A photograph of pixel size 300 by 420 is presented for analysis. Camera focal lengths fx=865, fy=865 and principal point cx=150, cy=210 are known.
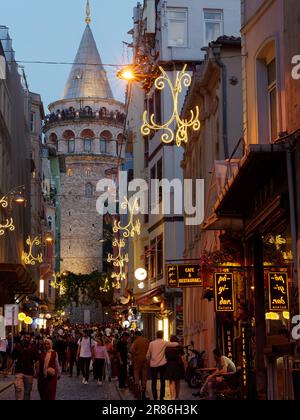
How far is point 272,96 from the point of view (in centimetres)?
1780

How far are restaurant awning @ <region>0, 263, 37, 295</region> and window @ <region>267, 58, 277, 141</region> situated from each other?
18.7m

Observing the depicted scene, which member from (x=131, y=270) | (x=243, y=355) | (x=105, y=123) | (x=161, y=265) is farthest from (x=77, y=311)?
(x=243, y=355)

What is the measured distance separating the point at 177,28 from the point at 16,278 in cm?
1385

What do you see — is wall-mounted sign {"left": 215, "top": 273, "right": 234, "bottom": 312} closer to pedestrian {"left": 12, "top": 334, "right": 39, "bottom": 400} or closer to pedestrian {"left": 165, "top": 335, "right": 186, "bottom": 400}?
pedestrian {"left": 165, "top": 335, "right": 186, "bottom": 400}

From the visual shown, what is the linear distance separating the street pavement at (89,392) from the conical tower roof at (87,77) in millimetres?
98073

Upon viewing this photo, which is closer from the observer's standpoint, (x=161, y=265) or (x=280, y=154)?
(x=280, y=154)

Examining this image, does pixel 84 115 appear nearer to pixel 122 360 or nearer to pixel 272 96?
pixel 122 360

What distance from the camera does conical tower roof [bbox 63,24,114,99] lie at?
405ft

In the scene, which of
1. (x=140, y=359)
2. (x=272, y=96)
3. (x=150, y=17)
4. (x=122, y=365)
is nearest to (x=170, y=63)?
(x=150, y=17)

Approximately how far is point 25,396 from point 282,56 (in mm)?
8227

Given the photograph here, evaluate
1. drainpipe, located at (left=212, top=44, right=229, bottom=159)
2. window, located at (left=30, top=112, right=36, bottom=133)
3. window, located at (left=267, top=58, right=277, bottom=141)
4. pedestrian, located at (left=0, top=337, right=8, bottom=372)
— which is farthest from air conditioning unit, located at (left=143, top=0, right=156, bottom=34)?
window, located at (left=30, top=112, right=36, bottom=133)

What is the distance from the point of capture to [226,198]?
1789 centimetres

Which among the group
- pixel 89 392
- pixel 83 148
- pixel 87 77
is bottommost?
pixel 89 392

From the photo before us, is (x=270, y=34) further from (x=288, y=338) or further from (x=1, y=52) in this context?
(x=1, y=52)
